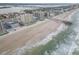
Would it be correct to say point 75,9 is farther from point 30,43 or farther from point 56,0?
point 30,43

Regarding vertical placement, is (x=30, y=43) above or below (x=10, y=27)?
below

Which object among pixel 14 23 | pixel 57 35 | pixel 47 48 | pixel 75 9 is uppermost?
pixel 75 9

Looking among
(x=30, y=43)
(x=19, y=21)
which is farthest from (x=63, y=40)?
(x=19, y=21)

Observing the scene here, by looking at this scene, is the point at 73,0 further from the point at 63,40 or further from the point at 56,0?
the point at 63,40

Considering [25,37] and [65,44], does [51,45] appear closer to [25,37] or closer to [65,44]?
[65,44]

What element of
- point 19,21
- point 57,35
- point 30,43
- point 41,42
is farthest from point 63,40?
point 19,21

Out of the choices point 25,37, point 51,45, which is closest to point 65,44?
point 51,45
